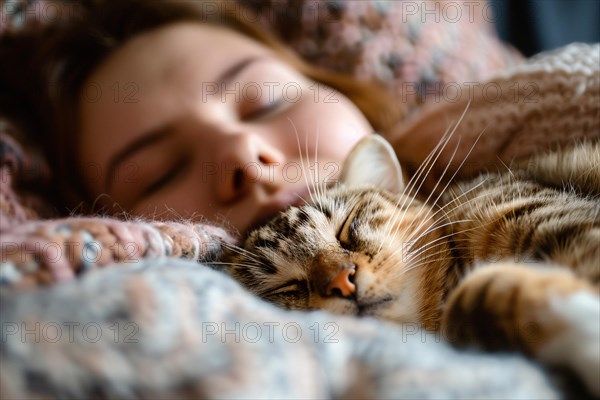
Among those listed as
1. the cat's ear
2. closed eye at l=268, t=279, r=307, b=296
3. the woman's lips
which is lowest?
closed eye at l=268, t=279, r=307, b=296

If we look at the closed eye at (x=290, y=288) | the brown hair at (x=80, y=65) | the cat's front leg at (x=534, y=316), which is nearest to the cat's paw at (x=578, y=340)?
the cat's front leg at (x=534, y=316)

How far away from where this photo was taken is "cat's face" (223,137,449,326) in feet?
2.20

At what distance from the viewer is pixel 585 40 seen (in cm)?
173

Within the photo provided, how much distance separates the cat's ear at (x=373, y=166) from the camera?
35.6 inches

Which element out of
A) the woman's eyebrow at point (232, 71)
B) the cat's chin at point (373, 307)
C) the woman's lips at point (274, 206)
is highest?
the woman's eyebrow at point (232, 71)

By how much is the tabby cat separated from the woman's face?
0.08m

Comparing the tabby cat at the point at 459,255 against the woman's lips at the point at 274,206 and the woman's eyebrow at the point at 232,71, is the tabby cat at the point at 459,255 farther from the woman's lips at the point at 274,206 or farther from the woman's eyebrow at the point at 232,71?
the woman's eyebrow at the point at 232,71

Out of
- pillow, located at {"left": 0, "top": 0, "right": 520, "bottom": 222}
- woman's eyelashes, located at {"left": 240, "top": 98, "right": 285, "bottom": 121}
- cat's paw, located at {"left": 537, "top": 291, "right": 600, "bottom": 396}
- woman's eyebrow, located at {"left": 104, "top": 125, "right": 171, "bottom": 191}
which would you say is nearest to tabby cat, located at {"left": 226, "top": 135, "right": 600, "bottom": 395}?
cat's paw, located at {"left": 537, "top": 291, "right": 600, "bottom": 396}

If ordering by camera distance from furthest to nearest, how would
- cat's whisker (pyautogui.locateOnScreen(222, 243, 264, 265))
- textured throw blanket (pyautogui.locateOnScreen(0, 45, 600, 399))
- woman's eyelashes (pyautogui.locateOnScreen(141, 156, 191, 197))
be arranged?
1. woman's eyelashes (pyautogui.locateOnScreen(141, 156, 191, 197))
2. cat's whisker (pyautogui.locateOnScreen(222, 243, 264, 265))
3. textured throw blanket (pyautogui.locateOnScreen(0, 45, 600, 399))

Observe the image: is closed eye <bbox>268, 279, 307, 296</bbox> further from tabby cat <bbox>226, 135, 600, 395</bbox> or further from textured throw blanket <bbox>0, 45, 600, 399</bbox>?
textured throw blanket <bbox>0, 45, 600, 399</bbox>

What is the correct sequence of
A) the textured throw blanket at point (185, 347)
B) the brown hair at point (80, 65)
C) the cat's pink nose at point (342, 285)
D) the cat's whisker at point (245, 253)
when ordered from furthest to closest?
the brown hair at point (80, 65) < the cat's whisker at point (245, 253) < the cat's pink nose at point (342, 285) < the textured throw blanket at point (185, 347)

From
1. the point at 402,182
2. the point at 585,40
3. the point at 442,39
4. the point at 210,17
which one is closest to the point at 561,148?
the point at 402,182

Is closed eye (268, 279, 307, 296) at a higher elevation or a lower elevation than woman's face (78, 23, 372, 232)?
lower

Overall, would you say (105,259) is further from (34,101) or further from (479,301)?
(34,101)
